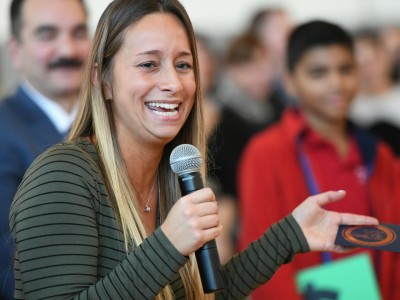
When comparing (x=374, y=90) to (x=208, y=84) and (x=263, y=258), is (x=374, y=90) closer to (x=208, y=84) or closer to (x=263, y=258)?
(x=208, y=84)

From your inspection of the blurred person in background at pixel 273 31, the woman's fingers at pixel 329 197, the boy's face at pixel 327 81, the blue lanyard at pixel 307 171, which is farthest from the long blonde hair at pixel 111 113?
the blurred person in background at pixel 273 31

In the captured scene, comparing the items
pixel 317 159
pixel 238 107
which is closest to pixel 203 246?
pixel 317 159

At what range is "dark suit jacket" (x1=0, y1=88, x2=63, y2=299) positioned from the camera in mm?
2684

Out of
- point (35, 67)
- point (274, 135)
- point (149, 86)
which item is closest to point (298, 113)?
point (274, 135)

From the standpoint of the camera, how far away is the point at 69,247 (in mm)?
1743

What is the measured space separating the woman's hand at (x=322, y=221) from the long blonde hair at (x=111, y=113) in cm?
33

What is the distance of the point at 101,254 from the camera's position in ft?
6.16

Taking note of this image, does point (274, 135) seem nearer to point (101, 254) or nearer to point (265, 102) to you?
point (101, 254)

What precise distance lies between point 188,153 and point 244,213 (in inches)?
57.5

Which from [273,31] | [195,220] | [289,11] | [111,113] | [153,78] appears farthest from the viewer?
[289,11]

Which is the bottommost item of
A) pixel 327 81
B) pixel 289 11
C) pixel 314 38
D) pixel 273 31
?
pixel 327 81

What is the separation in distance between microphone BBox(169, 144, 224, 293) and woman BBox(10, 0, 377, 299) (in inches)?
1.3

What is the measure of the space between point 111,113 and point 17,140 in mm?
975

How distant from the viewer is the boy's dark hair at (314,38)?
333cm
